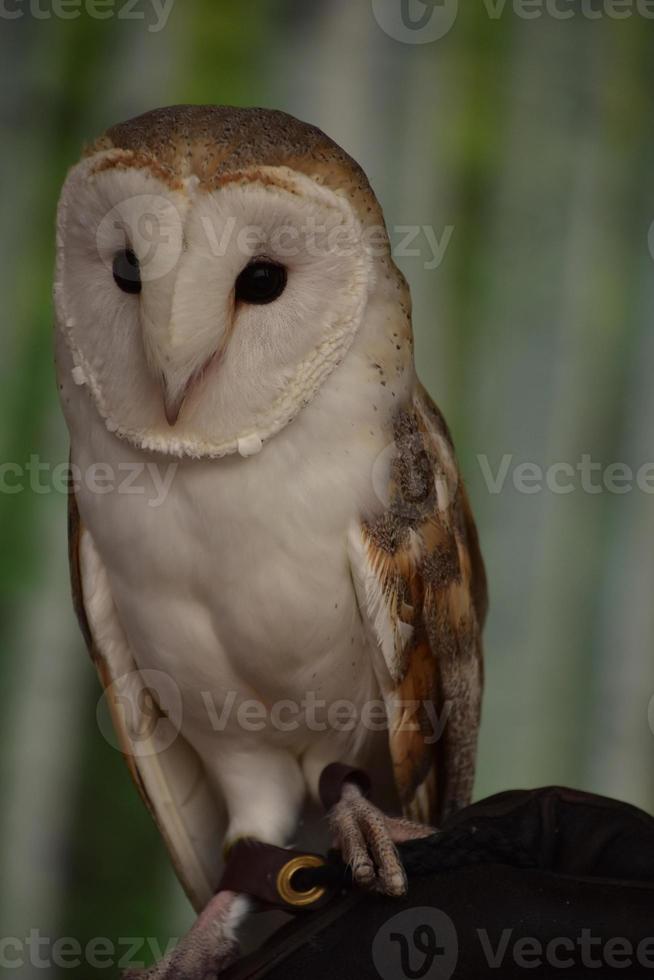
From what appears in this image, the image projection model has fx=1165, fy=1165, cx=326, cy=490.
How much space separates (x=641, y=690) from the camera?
5.28 ft

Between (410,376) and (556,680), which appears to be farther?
(556,680)

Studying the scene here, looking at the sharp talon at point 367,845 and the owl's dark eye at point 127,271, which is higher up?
the owl's dark eye at point 127,271

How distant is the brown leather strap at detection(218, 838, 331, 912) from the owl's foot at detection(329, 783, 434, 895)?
29mm

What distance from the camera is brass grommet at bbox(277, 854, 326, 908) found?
0.89 meters

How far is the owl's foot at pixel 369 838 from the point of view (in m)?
0.86

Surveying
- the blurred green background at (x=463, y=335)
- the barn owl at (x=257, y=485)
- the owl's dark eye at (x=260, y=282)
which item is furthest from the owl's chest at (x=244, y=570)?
the blurred green background at (x=463, y=335)

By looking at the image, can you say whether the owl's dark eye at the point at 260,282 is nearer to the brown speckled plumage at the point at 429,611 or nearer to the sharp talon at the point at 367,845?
the brown speckled plumage at the point at 429,611

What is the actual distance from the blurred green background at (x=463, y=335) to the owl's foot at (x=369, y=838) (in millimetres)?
662

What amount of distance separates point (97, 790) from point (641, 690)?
766mm

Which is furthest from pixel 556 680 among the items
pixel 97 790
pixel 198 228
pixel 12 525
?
pixel 198 228

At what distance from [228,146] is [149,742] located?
0.56 m

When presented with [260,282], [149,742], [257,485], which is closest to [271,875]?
[149,742]

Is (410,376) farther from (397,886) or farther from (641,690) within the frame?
(641,690)

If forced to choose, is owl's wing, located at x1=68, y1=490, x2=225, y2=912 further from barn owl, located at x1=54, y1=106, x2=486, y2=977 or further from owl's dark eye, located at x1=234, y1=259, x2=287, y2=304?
A: owl's dark eye, located at x1=234, y1=259, x2=287, y2=304
